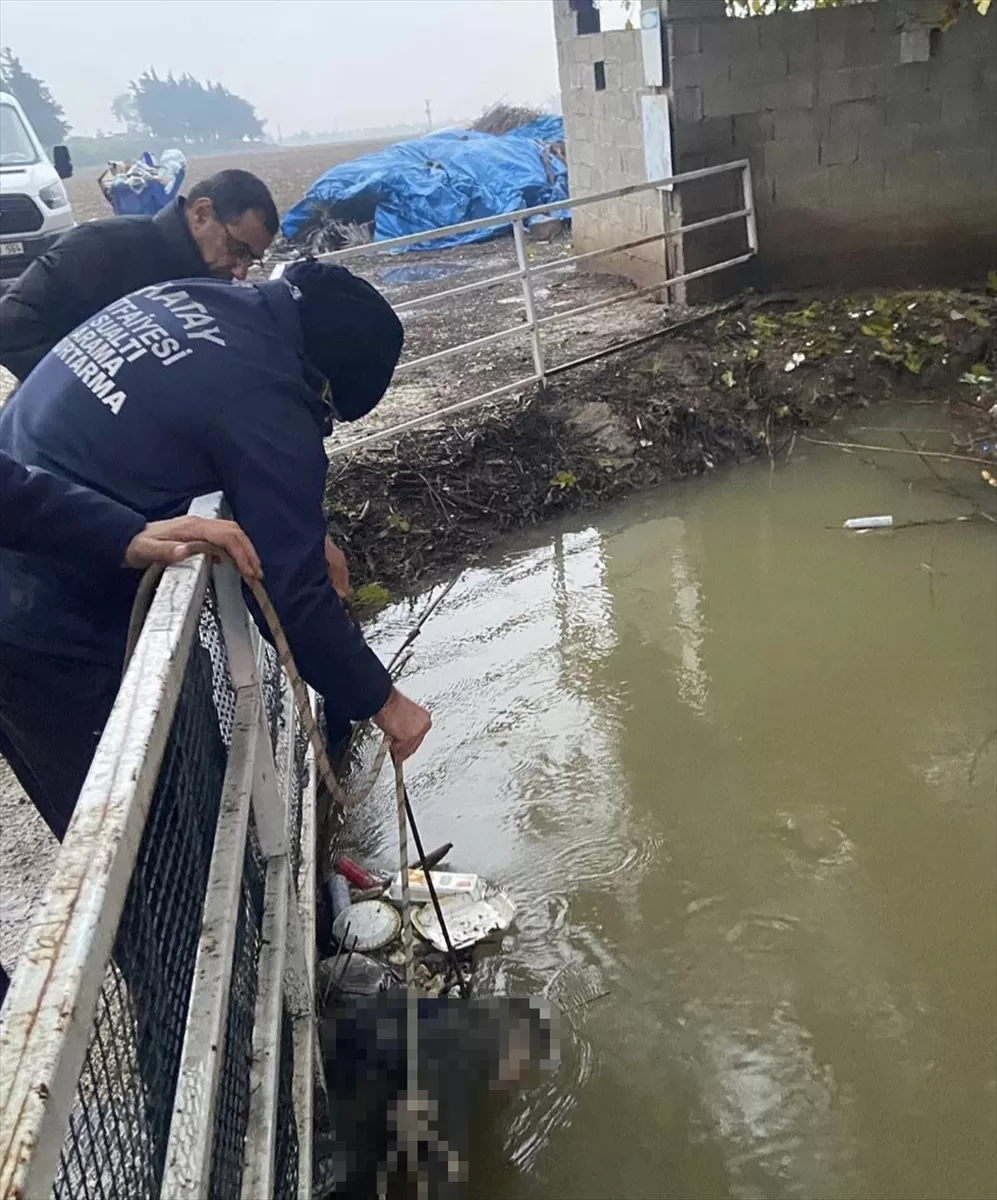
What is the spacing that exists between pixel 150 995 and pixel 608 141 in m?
8.37

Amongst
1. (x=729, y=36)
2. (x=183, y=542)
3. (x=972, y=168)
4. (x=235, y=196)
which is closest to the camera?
(x=183, y=542)

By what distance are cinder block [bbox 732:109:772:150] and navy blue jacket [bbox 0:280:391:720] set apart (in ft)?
20.2

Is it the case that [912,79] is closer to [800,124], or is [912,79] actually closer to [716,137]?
[800,124]

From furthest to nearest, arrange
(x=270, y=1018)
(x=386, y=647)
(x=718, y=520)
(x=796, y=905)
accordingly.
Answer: (x=718, y=520) < (x=386, y=647) < (x=796, y=905) < (x=270, y=1018)

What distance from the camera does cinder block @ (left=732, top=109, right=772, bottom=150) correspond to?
22.7 ft

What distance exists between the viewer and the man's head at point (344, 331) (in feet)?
6.18

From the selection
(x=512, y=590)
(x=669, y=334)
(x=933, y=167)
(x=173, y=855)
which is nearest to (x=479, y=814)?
(x=512, y=590)

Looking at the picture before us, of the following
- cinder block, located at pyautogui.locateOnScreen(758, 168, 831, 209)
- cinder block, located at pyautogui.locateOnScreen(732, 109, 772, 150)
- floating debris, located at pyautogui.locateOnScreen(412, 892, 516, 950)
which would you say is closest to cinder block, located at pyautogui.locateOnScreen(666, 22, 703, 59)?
cinder block, located at pyautogui.locateOnScreen(732, 109, 772, 150)

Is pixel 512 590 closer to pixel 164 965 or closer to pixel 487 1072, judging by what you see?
pixel 487 1072

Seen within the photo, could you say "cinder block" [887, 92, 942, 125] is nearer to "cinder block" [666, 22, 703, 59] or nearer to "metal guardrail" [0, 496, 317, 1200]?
"cinder block" [666, 22, 703, 59]

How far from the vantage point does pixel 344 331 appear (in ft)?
6.19

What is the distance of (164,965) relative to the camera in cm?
119

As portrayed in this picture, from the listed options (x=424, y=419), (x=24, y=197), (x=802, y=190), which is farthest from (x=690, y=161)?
(x=24, y=197)

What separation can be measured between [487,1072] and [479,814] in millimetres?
1232
